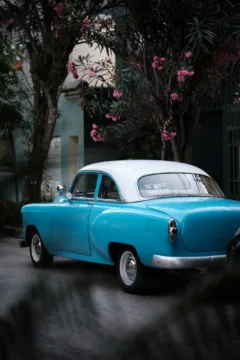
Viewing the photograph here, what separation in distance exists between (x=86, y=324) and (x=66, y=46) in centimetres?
1334

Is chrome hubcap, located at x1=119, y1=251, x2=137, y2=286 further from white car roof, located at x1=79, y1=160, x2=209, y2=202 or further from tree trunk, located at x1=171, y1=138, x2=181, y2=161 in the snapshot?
tree trunk, located at x1=171, y1=138, x2=181, y2=161

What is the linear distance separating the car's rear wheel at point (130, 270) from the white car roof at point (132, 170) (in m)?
0.60

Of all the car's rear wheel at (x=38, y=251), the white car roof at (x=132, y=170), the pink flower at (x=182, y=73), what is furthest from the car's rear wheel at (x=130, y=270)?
the pink flower at (x=182, y=73)

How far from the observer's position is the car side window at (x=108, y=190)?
8492mm

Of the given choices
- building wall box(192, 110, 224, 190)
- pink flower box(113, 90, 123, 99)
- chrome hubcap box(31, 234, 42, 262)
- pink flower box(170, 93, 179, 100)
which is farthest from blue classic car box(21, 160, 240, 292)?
building wall box(192, 110, 224, 190)

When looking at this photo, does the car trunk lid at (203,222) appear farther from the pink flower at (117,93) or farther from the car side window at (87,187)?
the pink flower at (117,93)

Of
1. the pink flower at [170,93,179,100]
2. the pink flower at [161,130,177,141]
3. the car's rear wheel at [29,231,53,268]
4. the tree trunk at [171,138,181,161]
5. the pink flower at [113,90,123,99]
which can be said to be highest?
the pink flower at [113,90,123,99]

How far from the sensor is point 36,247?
1027cm

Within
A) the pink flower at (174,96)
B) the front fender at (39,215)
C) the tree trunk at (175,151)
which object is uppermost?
the pink flower at (174,96)

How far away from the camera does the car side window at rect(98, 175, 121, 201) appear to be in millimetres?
8492

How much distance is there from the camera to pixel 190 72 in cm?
1029

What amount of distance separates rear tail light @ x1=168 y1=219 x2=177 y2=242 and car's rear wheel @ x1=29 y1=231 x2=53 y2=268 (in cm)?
292

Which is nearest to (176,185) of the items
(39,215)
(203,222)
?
(203,222)

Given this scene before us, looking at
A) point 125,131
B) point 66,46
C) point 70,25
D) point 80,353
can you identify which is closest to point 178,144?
point 125,131
